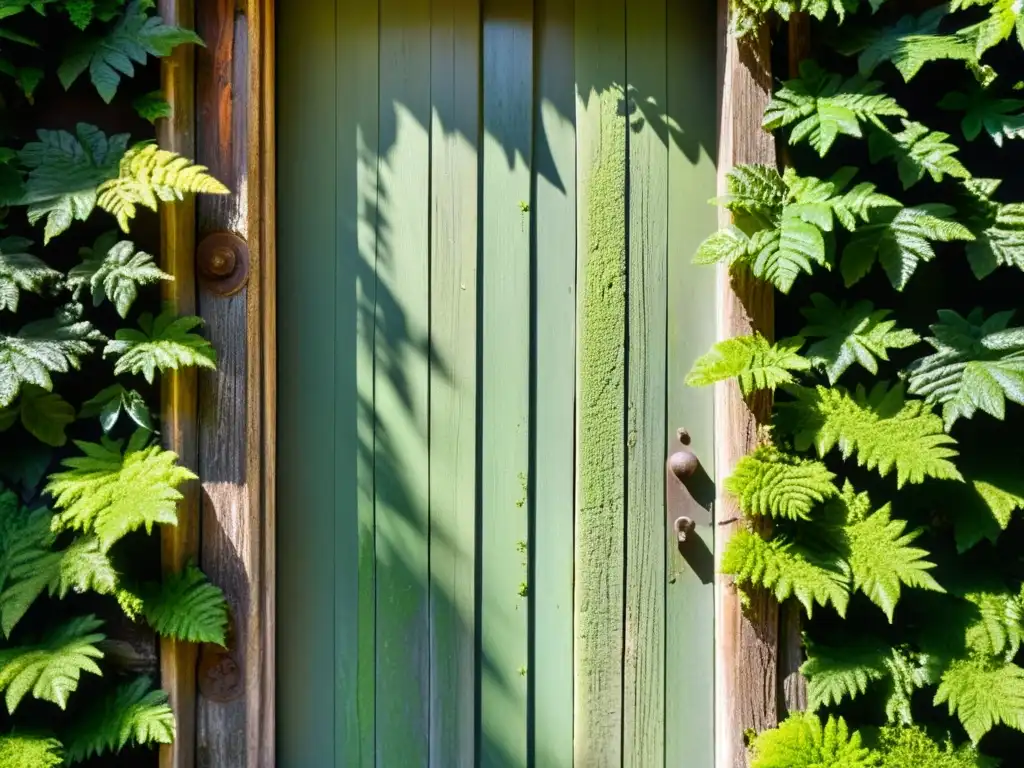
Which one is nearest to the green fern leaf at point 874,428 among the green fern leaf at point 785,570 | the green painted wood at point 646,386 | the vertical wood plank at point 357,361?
the green fern leaf at point 785,570

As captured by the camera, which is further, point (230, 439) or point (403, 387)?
point (403, 387)

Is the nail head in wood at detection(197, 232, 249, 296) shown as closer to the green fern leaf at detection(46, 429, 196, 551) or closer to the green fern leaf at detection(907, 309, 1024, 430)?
the green fern leaf at detection(46, 429, 196, 551)

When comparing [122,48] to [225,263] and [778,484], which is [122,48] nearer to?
[225,263]

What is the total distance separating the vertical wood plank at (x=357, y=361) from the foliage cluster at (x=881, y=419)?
0.95m

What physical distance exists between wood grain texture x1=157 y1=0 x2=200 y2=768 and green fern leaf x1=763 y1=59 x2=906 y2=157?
1.56 meters

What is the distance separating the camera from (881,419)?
1845 millimetres

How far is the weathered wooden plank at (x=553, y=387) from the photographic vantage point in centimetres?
208

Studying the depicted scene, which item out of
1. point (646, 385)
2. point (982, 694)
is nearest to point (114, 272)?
point (646, 385)

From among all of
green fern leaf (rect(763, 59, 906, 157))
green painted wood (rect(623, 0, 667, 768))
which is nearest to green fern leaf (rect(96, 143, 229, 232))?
green painted wood (rect(623, 0, 667, 768))

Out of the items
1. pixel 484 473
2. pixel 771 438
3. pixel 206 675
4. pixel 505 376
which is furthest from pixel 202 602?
pixel 771 438

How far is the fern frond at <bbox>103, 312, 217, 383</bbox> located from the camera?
70.7 inches

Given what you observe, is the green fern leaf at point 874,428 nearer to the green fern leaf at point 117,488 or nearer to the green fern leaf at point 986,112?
the green fern leaf at point 986,112

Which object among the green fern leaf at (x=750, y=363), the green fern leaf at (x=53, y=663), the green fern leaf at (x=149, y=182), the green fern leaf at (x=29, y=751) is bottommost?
the green fern leaf at (x=29, y=751)

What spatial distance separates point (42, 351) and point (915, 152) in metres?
2.28
